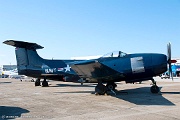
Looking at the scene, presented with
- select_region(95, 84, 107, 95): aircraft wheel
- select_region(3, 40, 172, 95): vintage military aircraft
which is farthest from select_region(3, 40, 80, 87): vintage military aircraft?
select_region(95, 84, 107, 95): aircraft wheel

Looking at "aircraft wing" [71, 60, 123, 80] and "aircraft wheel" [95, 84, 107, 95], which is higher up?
"aircraft wing" [71, 60, 123, 80]

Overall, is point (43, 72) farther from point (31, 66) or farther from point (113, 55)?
point (113, 55)

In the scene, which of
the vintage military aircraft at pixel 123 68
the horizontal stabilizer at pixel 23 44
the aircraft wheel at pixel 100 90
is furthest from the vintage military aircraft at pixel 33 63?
the aircraft wheel at pixel 100 90

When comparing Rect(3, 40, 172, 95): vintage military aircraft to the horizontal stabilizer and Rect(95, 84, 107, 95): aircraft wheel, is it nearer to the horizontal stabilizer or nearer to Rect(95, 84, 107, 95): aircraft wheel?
Rect(95, 84, 107, 95): aircraft wheel

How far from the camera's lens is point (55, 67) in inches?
763

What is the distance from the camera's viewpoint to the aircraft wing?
11075 millimetres

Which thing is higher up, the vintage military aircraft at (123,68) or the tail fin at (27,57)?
the tail fin at (27,57)

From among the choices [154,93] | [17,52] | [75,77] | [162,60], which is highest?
[17,52]

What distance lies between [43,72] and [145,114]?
14468mm

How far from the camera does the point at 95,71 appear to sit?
1212 cm

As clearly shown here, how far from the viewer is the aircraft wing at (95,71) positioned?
36.3 feet

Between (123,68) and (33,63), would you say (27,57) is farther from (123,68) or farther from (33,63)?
(123,68)

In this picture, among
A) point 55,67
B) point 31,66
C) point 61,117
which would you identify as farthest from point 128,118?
point 31,66

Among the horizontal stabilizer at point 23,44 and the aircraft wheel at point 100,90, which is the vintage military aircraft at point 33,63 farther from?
the aircraft wheel at point 100,90
